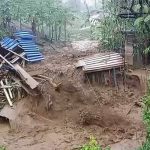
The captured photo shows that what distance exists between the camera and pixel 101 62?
41.1ft

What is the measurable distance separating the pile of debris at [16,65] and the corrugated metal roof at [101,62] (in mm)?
2021

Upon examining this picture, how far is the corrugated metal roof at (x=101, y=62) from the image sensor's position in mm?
12134

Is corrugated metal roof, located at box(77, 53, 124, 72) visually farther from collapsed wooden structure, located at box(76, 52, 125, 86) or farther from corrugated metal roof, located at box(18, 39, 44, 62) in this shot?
corrugated metal roof, located at box(18, 39, 44, 62)

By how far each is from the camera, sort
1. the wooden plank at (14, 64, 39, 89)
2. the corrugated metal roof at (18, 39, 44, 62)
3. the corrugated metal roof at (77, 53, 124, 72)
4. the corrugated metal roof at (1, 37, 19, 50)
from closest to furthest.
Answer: the wooden plank at (14, 64, 39, 89) < the corrugated metal roof at (77, 53, 124, 72) < the corrugated metal roof at (1, 37, 19, 50) < the corrugated metal roof at (18, 39, 44, 62)

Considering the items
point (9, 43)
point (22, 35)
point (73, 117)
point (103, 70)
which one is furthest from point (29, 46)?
point (73, 117)

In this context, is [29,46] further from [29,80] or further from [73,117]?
[73,117]

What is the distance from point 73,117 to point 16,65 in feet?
10.4

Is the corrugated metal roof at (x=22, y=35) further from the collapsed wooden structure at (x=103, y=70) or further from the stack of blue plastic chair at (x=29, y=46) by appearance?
the collapsed wooden structure at (x=103, y=70)

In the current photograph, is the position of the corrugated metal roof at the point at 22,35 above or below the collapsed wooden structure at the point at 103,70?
above

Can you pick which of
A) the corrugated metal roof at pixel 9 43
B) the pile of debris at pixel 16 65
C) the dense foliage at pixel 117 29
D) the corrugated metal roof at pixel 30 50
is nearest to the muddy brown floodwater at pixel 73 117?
the pile of debris at pixel 16 65

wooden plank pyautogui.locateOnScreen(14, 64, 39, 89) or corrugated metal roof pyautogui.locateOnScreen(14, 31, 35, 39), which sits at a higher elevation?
corrugated metal roof pyautogui.locateOnScreen(14, 31, 35, 39)

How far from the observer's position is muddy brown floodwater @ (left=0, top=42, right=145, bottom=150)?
9461 millimetres

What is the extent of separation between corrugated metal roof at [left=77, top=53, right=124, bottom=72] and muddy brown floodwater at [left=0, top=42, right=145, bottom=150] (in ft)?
1.31

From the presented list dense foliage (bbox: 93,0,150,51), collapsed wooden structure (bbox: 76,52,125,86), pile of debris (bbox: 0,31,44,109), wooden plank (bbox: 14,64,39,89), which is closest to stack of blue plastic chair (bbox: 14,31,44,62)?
pile of debris (bbox: 0,31,44,109)
